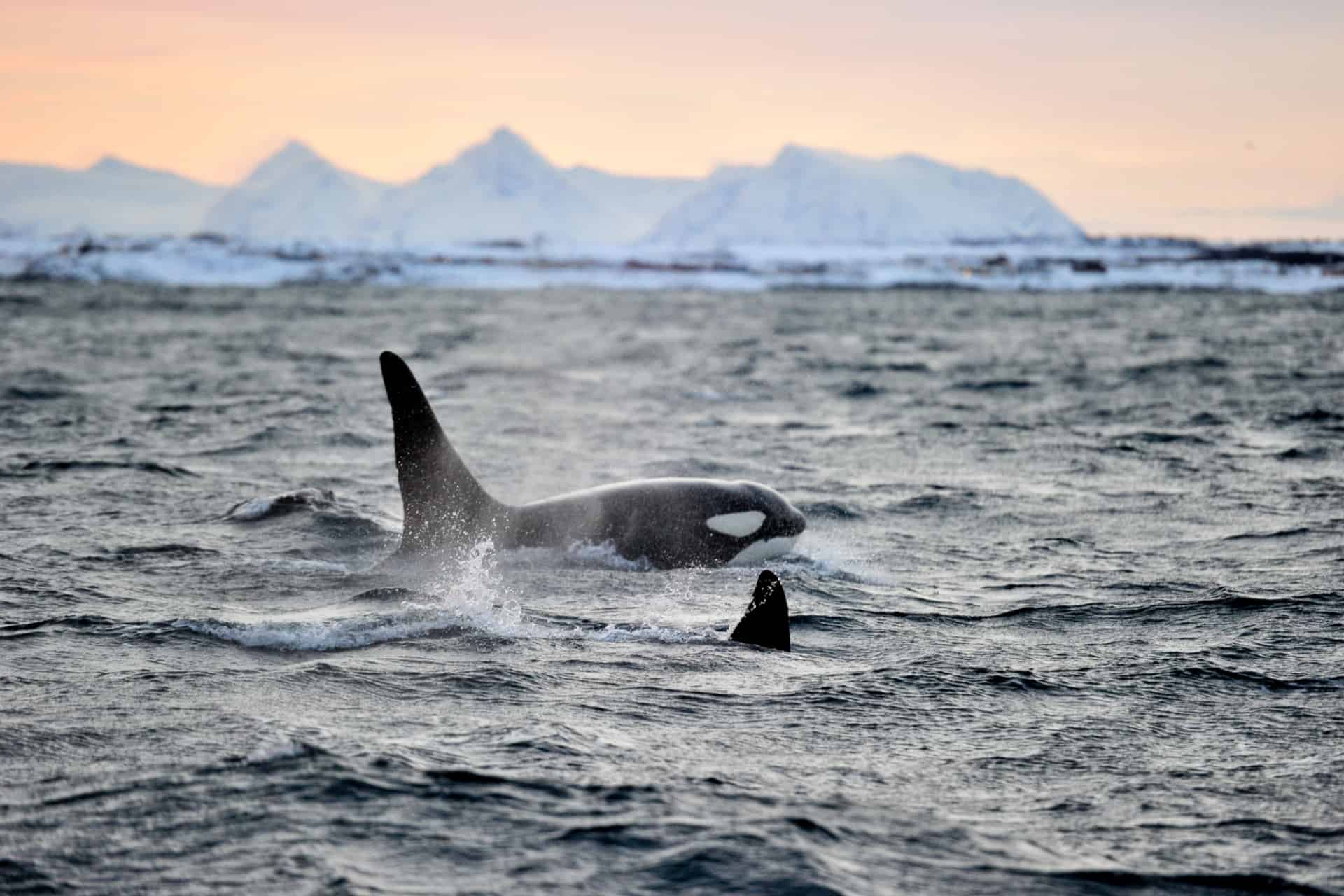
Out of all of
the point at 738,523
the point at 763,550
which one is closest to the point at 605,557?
the point at 738,523

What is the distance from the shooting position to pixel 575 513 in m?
11.7

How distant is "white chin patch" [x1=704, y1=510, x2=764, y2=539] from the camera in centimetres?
1171

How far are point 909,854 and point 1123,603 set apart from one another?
18.1ft

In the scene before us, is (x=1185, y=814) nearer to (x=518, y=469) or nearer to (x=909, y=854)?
(x=909, y=854)

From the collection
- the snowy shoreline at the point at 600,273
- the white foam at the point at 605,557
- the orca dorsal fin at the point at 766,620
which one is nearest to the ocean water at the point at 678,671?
the white foam at the point at 605,557

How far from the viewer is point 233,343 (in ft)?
139

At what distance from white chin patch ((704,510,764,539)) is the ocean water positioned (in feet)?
1.58

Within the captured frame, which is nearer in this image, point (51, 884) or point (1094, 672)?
point (51, 884)

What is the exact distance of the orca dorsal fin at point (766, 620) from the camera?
8922 mm

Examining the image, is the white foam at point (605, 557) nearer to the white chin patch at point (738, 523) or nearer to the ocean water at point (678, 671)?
the ocean water at point (678, 671)

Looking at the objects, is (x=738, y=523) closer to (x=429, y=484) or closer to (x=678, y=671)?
(x=429, y=484)

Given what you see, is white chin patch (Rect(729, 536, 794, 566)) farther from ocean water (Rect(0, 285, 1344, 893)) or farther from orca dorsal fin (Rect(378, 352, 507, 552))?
orca dorsal fin (Rect(378, 352, 507, 552))

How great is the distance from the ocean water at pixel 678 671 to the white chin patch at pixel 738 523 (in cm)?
48

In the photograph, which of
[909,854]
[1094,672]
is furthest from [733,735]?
[1094,672]
